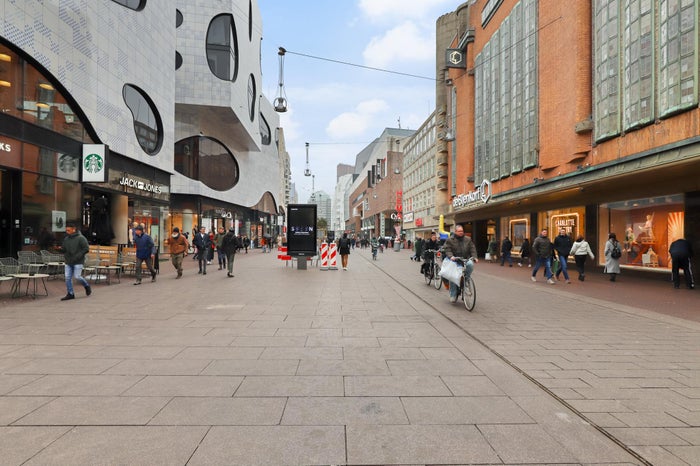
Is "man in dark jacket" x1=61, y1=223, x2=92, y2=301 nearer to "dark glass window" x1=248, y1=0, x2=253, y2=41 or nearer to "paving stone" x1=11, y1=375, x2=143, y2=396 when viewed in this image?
"paving stone" x1=11, y1=375, x2=143, y2=396

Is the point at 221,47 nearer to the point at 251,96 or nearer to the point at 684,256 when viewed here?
the point at 251,96

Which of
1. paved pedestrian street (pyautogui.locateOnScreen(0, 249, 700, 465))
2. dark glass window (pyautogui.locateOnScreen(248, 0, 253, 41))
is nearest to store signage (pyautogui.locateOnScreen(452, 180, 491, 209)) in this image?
paved pedestrian street (pyautogui.locateOnScreen(0, 249, 700, 465))

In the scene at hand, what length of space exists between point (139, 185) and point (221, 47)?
17.9 m

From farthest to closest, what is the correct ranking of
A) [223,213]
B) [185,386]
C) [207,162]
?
[223,213]
[207,162]
[185,386]

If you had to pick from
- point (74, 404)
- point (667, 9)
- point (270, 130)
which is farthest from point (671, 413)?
point (270, 130)

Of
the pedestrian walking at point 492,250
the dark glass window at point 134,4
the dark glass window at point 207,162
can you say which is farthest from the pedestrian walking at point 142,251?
the dark glass window at point 207,162

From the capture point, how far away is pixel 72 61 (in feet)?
52.0

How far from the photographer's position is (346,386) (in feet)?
12.9

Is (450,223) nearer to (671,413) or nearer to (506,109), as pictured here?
(506,109)

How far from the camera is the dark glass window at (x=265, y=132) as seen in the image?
56241 mm

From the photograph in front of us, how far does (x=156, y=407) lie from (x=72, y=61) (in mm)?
17511

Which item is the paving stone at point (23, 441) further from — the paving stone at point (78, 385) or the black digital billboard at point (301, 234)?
the black digital billboard at point (301, 234)

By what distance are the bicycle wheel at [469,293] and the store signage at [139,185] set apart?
60.1 feet

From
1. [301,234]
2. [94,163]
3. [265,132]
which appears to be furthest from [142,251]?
[265,132]
